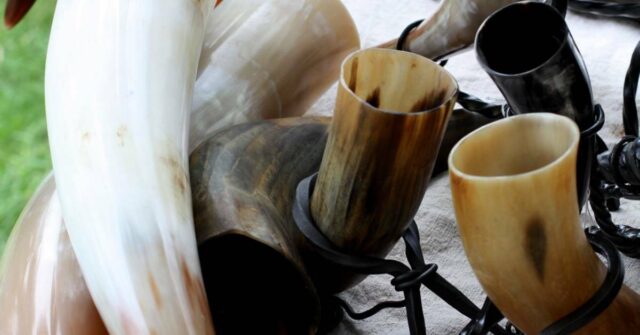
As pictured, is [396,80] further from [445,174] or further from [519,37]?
[445,174]

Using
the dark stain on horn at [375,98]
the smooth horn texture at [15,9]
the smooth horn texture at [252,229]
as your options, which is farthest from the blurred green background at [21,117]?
the dark stain on horn at [375,98]

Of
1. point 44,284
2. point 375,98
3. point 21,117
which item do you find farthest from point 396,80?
point 21,117

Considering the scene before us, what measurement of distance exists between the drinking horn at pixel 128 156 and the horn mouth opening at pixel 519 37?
0.60 ft

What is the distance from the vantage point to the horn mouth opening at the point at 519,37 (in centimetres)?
48

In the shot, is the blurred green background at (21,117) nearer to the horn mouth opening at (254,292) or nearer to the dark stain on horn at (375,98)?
the horn mouth opening at (254,292)

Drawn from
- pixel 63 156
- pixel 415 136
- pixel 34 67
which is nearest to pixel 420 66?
pixel 415 136

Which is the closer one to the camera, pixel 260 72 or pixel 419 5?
pixel 260 72

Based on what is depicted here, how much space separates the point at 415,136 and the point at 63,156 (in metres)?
0.19

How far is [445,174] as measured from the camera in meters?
0.73

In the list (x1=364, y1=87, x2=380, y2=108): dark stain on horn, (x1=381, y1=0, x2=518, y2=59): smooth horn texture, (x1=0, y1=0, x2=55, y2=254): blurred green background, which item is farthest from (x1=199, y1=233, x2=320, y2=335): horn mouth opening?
(x1=0, y1=0, x2=55, y2=254): blurred green background

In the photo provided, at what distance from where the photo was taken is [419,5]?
3.55 feet

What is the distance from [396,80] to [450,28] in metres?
0.17

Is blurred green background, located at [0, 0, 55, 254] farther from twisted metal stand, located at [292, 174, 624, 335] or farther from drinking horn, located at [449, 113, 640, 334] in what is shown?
drinking horn, located at [449, 113, 640, 334]

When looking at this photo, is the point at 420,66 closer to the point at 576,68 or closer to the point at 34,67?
the point at 576,68
